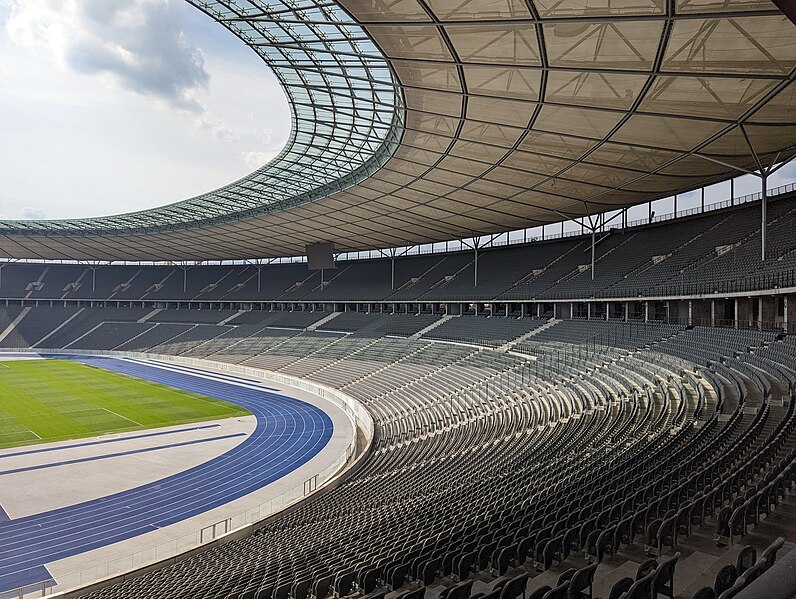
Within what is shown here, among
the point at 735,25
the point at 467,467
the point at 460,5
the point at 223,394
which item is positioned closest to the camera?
the point at 735,25

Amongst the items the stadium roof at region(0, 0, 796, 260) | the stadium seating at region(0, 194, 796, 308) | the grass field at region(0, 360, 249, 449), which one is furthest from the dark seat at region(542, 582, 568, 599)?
the grass field at region(0, 360, 249, 449)

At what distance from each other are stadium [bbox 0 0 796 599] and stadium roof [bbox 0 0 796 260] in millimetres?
134

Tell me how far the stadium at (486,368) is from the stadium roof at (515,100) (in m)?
0.13

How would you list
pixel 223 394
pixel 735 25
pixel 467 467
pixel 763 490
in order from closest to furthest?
pixel 763 490
pixel 735 25
pixel 467 467
pixel 223 394

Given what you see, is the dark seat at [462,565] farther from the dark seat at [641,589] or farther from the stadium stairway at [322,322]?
the stadium stairway at [322,322]

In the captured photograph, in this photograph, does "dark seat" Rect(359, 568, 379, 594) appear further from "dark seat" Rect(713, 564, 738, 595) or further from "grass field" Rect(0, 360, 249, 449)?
"grass field" Rect(0, 360, 249, 449)

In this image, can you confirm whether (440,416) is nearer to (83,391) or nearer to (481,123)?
(481,123)

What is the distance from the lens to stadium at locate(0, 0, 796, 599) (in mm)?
7965

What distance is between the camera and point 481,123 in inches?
856

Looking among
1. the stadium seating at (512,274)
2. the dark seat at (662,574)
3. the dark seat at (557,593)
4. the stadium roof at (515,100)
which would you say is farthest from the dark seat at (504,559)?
the stadium seating at (512,274)

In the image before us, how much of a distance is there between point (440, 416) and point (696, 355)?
11.7 meters

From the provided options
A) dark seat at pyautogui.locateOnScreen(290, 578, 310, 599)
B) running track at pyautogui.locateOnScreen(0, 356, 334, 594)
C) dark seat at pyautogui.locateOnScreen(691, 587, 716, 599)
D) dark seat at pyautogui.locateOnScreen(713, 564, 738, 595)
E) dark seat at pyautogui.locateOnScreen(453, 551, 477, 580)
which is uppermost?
dark seat at pyautogui.locateOnScreen(691, 587, 716, 599)

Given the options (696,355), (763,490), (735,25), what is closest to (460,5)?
(735,25)

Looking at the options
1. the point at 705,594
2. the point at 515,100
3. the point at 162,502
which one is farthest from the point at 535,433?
the point at 705,594
